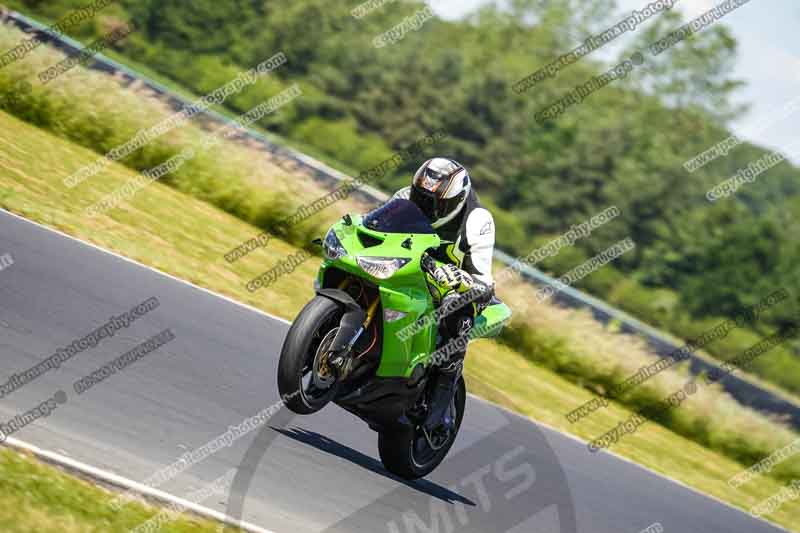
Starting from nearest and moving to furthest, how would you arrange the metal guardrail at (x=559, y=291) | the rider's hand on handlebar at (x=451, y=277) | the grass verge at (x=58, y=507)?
the grass verge at (x=58, y=507)
the rider's hand on handlebar at (x=451, y=277)
the metal guardrail at (x=559, y=291)

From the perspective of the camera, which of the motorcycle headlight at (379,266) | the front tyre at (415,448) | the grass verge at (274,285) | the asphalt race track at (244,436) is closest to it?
the asphalt race track at (244,436)

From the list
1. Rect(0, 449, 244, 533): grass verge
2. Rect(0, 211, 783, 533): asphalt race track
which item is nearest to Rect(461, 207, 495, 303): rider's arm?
Rect(0, 211, 783, 533): asphalt race track

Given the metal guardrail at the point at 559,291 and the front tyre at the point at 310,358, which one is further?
the metal guardrail at the point at 559,291

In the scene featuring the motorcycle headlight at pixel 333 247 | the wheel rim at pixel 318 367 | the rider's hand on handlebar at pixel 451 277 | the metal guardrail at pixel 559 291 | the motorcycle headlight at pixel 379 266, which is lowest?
the metal guardrail at pixel 559 291

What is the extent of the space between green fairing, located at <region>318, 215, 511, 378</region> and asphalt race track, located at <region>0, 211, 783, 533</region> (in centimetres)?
90

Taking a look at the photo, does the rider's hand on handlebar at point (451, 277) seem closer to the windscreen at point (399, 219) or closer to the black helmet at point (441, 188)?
the windscreen at point (399, 219)

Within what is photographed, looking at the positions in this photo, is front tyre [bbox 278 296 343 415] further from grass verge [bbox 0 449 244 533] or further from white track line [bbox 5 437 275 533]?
grass verge [bbox 0 449 244 533]

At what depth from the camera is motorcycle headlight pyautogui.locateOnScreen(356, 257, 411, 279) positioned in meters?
7.14

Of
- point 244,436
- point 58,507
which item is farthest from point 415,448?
point 58,507

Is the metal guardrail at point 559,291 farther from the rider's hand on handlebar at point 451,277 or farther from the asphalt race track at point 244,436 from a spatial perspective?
the rider's hand on handlebar at point 451,277

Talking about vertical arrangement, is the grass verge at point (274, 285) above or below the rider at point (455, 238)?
below

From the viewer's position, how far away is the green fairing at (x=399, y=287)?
7223 mm

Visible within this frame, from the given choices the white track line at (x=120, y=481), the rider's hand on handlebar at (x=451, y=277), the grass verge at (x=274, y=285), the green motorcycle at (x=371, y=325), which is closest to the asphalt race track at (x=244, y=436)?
the white track line at (x=120, y=481)

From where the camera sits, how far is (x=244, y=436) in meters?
7.39
